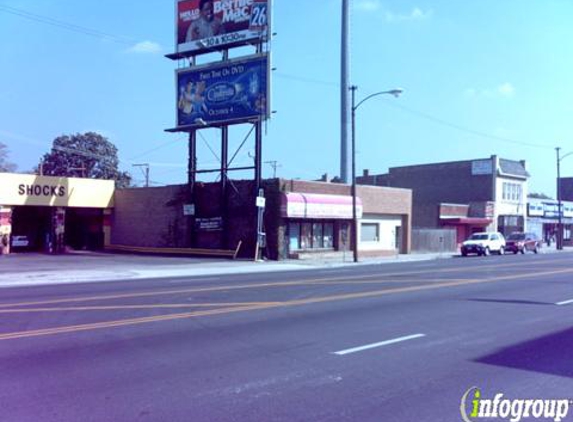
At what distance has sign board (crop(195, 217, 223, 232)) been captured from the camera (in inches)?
1533

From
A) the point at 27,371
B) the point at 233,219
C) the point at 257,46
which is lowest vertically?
the point at 27,371

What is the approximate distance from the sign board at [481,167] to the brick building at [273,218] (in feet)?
67.0

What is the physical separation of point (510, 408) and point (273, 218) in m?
30.4

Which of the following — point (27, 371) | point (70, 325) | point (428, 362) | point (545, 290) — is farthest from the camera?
point (545, 290)

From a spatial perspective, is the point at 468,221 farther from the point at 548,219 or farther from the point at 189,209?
the point at 189,209

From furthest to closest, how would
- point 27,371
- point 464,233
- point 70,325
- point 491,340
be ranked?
point 464,233, point 70,325, point 491,340, point 27,371

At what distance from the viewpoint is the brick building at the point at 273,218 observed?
36875 millimetres

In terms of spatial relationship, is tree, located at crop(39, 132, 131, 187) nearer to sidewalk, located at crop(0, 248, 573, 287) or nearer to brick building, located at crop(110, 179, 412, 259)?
brick building, located at crop(110, 179, 412, 259)

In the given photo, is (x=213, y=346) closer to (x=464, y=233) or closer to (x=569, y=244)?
(x=464, y=233)

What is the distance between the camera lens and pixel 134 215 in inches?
1783

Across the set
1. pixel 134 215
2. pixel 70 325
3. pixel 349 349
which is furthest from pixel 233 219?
pixel 349 349

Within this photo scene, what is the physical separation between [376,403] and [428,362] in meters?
2.16

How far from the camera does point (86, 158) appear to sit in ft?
282

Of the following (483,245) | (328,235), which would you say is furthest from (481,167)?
(328,235)
